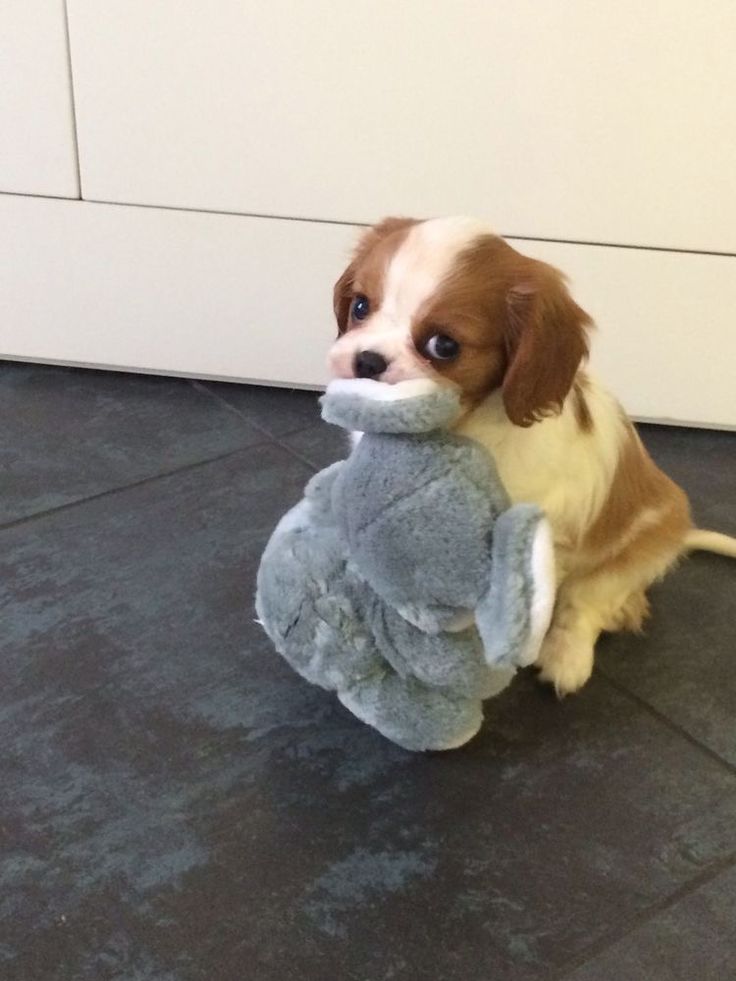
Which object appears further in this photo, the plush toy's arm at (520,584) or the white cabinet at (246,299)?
the white cabinet at (246,299)

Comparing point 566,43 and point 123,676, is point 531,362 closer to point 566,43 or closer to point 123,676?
point 123,676

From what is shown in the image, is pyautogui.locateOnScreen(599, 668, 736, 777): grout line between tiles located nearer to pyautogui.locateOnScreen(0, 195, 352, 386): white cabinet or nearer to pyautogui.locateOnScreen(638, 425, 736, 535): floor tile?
pyautogui.locateOnScreen(638, 425, 736, 535): floor tile

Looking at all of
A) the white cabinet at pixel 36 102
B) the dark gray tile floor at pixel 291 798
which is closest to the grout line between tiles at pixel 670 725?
the dark gray tile floor at pixel 291 798

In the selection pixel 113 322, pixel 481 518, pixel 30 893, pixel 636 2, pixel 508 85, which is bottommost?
pixel 30 893

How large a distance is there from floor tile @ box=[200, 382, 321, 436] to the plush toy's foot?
28.8 inches

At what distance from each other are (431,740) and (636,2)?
103 cm

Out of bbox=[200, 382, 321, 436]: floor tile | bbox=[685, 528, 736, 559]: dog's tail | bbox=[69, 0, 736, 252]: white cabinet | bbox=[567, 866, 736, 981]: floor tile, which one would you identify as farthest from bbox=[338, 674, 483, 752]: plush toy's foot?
bbox=[69, 0, 736, 252]: white cabinet

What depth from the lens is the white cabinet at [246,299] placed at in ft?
5.56

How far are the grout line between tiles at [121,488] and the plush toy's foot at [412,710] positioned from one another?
60 centimetres

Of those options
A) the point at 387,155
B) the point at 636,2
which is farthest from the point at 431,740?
the point at 636,2

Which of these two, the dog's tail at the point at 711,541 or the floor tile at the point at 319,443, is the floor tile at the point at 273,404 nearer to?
the floor tile at the point at 319,443

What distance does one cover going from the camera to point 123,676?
1.25m

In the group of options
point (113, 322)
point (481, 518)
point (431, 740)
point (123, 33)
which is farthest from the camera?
point (113, 322)

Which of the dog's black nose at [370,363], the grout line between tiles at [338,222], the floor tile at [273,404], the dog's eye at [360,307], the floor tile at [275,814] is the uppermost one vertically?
the dog's eye at [360,307]
